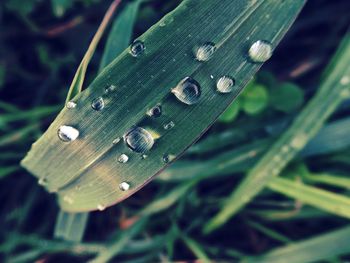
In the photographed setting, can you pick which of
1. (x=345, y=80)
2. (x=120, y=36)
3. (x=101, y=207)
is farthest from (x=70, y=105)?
(x=345, y=80)

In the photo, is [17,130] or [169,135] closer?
[169,135]

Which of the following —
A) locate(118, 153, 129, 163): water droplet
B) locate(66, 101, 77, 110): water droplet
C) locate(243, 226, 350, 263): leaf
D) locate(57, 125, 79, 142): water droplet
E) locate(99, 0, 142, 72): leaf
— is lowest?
locate(243, 226, 350, 263): leaf

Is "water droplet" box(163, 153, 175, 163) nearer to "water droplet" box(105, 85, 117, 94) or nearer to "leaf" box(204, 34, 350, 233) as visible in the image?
"water droplet" box(105, 85, 117, 94)

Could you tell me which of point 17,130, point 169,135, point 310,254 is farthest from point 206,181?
point 17,130

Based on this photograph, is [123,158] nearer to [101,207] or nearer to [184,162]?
[101,207]

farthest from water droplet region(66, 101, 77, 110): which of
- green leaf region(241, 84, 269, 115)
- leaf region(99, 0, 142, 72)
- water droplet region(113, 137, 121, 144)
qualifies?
green leaf region(241, 84, 269, 115)

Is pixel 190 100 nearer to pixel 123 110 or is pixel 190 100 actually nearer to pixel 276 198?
pixel 123 110
